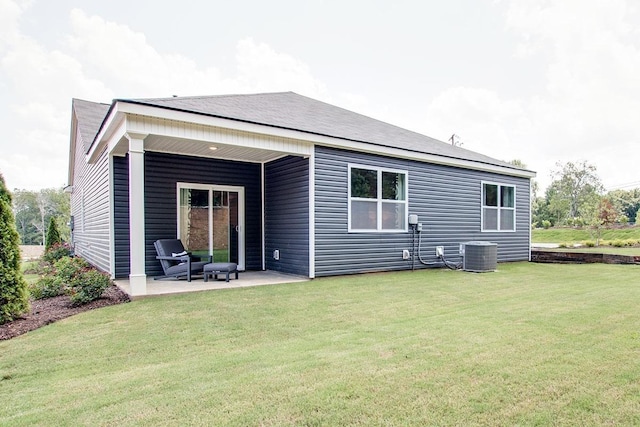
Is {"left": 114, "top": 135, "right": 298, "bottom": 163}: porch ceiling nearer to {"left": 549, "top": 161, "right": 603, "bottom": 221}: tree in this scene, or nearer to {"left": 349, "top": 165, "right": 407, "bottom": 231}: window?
{"left": 349, "top": 165, "right": 407, "bottom": 231}: window

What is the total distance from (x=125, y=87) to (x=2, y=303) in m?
16.1

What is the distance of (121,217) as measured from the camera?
7.27 m

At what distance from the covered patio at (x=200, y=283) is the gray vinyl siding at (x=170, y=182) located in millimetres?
835

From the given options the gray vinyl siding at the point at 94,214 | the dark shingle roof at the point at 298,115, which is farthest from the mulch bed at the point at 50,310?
the dark shingle roof at the point at 298,115

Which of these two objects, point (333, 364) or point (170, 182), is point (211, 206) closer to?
point (170, 182)

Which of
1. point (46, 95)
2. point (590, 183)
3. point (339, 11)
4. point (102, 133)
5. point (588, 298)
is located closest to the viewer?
point (588, 298)

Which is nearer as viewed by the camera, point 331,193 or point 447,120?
point 331,193

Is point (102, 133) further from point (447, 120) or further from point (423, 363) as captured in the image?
point (447, 120)

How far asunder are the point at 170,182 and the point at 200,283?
95.3 inches

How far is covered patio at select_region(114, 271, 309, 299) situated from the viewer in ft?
19.2

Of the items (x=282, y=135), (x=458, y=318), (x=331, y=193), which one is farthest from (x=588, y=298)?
(x=282, y=135)

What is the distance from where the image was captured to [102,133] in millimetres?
6520

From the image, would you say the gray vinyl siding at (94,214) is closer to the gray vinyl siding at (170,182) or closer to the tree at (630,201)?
the gray vinyl siding at (170,182)

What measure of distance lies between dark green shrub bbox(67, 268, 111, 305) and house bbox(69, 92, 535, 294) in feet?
4.84
